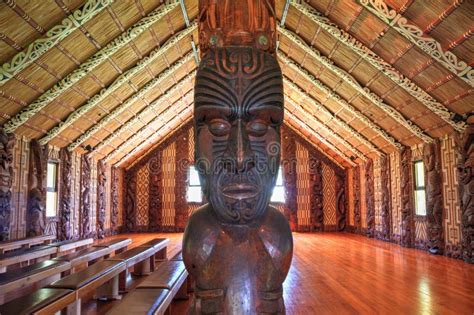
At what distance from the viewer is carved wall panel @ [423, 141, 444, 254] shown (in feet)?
24.4

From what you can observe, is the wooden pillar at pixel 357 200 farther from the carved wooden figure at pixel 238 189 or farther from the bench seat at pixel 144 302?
the carved wooden figure at pixel 238 189

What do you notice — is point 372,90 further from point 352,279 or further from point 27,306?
point 27,306

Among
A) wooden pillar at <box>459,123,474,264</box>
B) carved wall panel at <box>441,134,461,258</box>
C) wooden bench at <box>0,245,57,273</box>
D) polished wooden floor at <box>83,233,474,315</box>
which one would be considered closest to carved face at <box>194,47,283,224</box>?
polished wooden floor at <box>83,233,474,315</box>

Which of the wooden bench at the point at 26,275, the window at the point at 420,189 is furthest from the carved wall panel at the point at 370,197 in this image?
the wooden bench at the point at 26,275

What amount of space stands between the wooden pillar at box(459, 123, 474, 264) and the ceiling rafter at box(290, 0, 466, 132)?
309 millimetres

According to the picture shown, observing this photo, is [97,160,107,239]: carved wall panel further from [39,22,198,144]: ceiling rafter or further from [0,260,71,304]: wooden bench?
[0,260,71,304]: wooden bench

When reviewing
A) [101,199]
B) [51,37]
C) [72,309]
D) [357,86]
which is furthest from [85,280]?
[101,199]

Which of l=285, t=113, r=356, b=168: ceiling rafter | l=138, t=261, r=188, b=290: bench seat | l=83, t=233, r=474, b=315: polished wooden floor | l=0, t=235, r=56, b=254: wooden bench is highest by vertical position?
l=285, t=113, r=356, b=168: ceiling rafter

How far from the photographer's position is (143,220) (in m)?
13.0

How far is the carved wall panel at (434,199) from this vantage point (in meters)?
7.43

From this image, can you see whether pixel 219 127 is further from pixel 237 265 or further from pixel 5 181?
pixel 5 181

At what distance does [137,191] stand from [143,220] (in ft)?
3.30

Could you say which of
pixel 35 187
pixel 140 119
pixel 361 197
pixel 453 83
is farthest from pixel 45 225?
pixel 361 197

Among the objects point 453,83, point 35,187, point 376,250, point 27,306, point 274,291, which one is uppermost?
point 453,83
